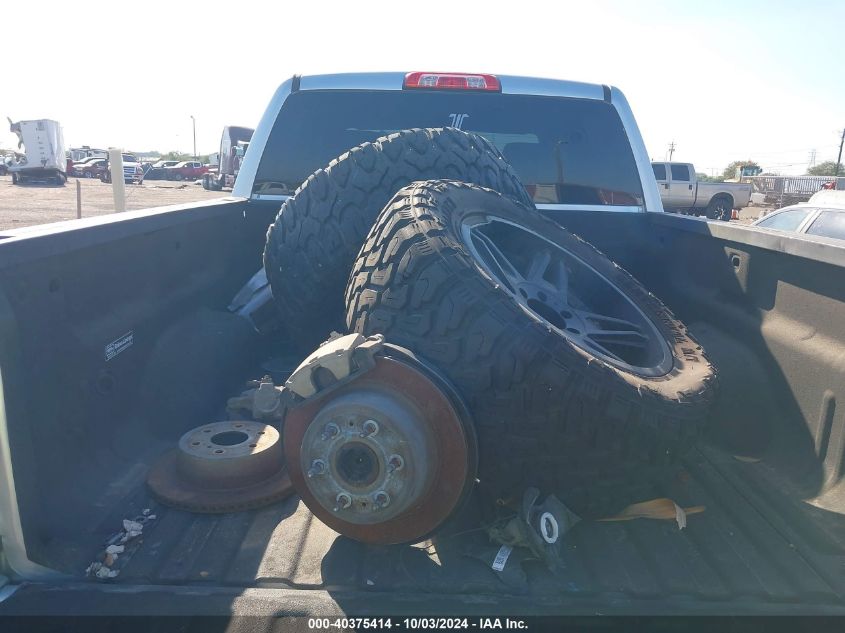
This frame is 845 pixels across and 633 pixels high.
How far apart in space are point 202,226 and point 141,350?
0.91 metres

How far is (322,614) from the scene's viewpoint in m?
1.71

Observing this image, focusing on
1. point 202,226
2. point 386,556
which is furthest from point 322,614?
point 202,226

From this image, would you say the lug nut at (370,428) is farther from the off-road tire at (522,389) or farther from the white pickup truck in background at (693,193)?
the white pickup truck in background at (693,193)

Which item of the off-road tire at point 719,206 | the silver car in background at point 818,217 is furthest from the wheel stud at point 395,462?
the off-road tire at point 719,206

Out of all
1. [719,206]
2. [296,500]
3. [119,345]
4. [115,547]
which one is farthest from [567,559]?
[719,206]

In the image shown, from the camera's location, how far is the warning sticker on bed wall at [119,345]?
2.33 m

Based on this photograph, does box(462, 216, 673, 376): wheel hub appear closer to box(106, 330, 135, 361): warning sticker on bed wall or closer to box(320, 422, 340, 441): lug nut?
box(320, 422, 340, 441): lug nut

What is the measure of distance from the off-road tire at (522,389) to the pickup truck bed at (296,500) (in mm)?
223

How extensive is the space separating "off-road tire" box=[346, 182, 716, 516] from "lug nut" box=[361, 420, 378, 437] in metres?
0.30

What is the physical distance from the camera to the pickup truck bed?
1814 mm

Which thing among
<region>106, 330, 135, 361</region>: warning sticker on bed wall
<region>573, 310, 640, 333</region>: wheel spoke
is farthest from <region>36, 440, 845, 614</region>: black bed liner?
<region>573, 310, 640, 333</region>: wheel spoke

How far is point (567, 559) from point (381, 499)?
0.61 m

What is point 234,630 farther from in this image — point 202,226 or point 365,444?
point 202,226

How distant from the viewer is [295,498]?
2361mm
